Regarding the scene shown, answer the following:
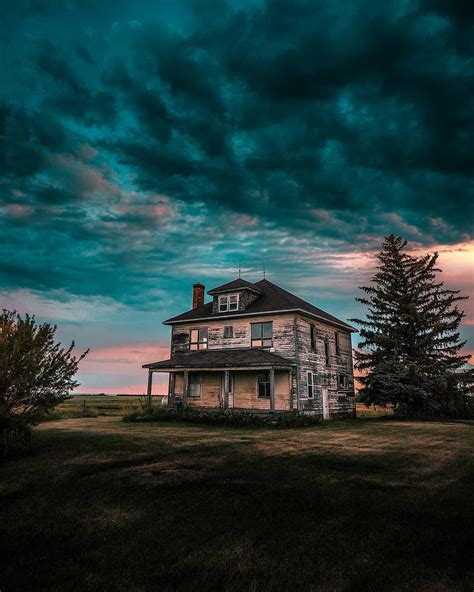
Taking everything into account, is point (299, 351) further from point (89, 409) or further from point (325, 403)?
point (89, 409)

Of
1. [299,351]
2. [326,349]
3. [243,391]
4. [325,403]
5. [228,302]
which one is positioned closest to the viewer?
[299,351]

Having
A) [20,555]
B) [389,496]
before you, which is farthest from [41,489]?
[389,496]

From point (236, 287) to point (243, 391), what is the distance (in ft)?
24.2

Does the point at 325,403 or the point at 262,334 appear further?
the point at 325,403

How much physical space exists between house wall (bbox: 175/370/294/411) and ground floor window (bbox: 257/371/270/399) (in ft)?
0.74

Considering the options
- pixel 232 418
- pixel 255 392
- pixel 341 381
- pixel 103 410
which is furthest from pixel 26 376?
pixel 103 410

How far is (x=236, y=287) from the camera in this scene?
2992 cm

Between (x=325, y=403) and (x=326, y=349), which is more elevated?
(x=326, y=349)

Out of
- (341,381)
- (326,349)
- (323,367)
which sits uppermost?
(326,349)

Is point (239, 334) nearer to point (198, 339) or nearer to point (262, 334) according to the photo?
point (262, 334)

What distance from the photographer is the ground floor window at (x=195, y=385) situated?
2983cm

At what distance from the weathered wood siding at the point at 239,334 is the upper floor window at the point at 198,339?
308 millimetres

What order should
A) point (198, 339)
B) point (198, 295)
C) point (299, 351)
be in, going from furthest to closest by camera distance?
1. point (198, 295)
2. point (198, 339)
3. point (299, 351)

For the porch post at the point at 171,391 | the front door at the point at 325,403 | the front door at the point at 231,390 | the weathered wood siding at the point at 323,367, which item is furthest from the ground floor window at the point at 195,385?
the front door at the point at 325,403
